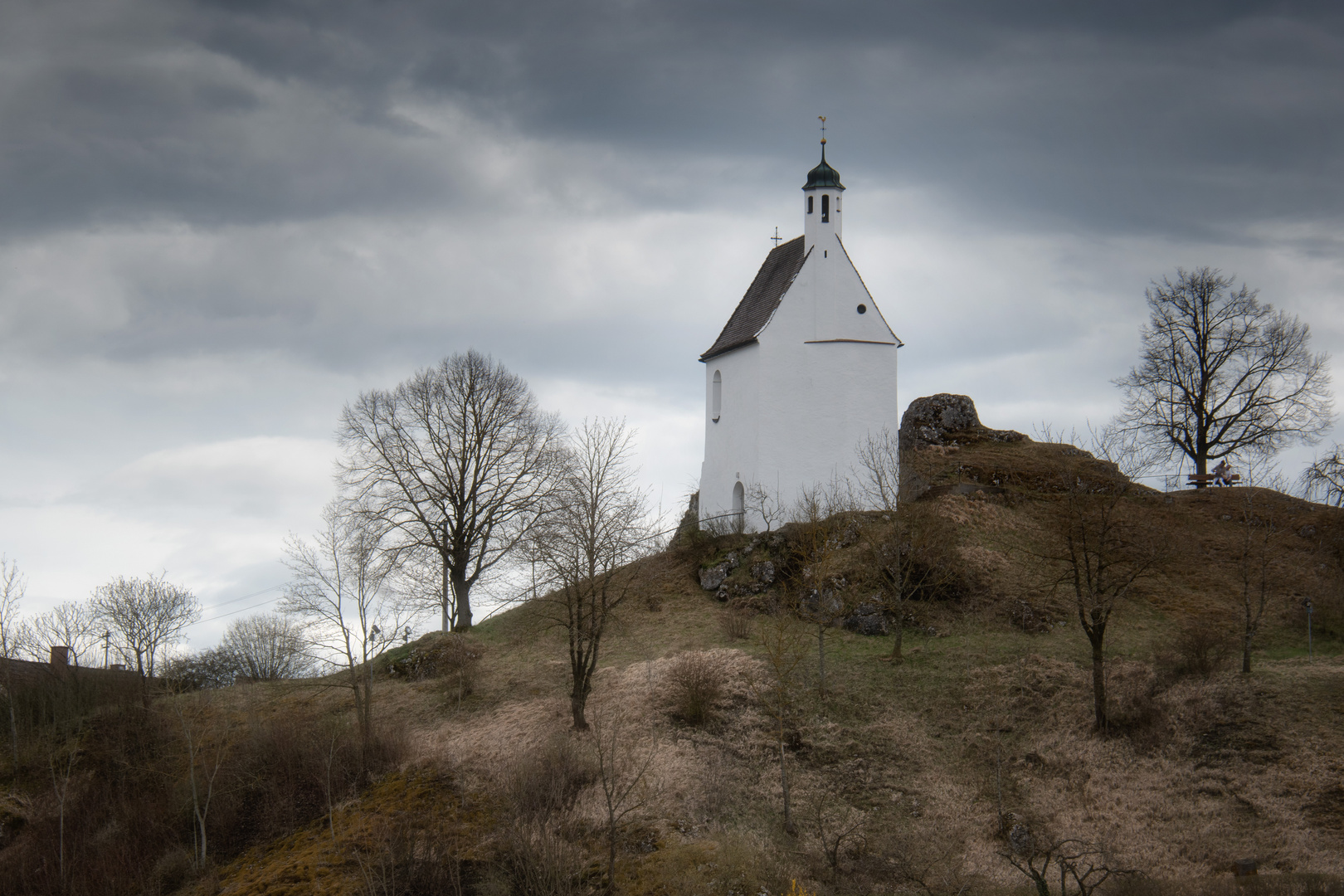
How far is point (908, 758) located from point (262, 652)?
32.5 metres

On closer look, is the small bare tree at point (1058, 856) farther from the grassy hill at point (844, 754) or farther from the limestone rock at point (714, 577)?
the limestone rock at point (714, 577)

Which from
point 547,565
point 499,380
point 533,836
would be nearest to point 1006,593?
point 547,565

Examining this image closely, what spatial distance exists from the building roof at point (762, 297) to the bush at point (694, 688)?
47.3 ft

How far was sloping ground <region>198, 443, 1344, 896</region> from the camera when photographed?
17422 millimetres

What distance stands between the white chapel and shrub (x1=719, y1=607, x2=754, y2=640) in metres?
4.94

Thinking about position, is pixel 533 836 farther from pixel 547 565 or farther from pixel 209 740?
pixel 209 740

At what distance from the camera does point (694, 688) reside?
77.4ft

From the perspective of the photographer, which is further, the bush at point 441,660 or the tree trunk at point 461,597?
the tree trunk at point 461,597

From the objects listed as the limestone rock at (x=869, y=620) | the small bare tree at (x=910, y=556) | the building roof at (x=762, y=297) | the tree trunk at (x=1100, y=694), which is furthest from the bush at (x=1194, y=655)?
the building roof at (x=762, y=297)

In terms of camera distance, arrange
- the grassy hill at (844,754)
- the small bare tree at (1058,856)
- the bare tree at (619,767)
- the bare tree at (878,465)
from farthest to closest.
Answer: the bare tree at (878,465)
the bare tree at (619,767)
the grassy hill at (844,754)
the small bare tree at (1058,856)

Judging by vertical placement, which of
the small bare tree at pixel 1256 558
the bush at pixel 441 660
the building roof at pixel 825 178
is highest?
the building roof at pixel 825 178

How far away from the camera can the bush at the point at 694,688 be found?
2330 cm

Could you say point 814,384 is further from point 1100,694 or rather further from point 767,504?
→ point 1100,694

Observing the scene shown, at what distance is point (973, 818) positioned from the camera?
18625mm
